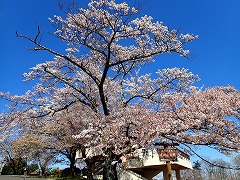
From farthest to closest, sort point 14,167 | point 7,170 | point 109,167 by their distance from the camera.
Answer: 1. point 7,170
2. point 14,167
3. point 109,167

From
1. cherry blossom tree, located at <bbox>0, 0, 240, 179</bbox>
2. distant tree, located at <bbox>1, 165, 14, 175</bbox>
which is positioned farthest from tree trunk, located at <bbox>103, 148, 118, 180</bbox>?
distant tree, located at <bbox>1, 165, 14, 175</bbox>

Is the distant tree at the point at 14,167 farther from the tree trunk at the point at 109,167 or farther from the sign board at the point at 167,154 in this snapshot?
the sign board at the point at 167,154

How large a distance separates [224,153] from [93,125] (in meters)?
5.88

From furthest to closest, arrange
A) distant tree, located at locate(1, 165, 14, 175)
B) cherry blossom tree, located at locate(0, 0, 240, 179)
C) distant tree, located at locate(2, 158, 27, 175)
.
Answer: distant tree, located at locate(1, 165, 14, 175), distant tree, located at locate(2, 158, 27, 175), cherry blossom tree, located at locate(0, 0, 240, 179)

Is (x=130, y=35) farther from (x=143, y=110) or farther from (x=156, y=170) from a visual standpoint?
(x=156, y=170)

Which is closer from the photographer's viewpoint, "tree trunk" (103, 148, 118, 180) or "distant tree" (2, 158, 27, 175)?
"tree trunk" (103, 148, 118, 180)

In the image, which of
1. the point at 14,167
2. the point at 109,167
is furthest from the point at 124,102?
the point at 14,167

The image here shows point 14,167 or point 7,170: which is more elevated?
point 14,167

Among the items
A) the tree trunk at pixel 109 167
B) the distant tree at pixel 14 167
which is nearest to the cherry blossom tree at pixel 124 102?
the tree trunk at pixel 109 167

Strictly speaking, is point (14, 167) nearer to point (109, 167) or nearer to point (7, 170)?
point (7, 170)

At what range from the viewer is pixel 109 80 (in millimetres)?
17562

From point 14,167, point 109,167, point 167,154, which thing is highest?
point 14,167

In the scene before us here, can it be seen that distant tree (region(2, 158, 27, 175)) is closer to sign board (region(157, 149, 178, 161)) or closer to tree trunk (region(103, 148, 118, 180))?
tree trunk (region(103, 148, 118, 180))

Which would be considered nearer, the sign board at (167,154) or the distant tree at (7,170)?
the sign board at (167,154)
